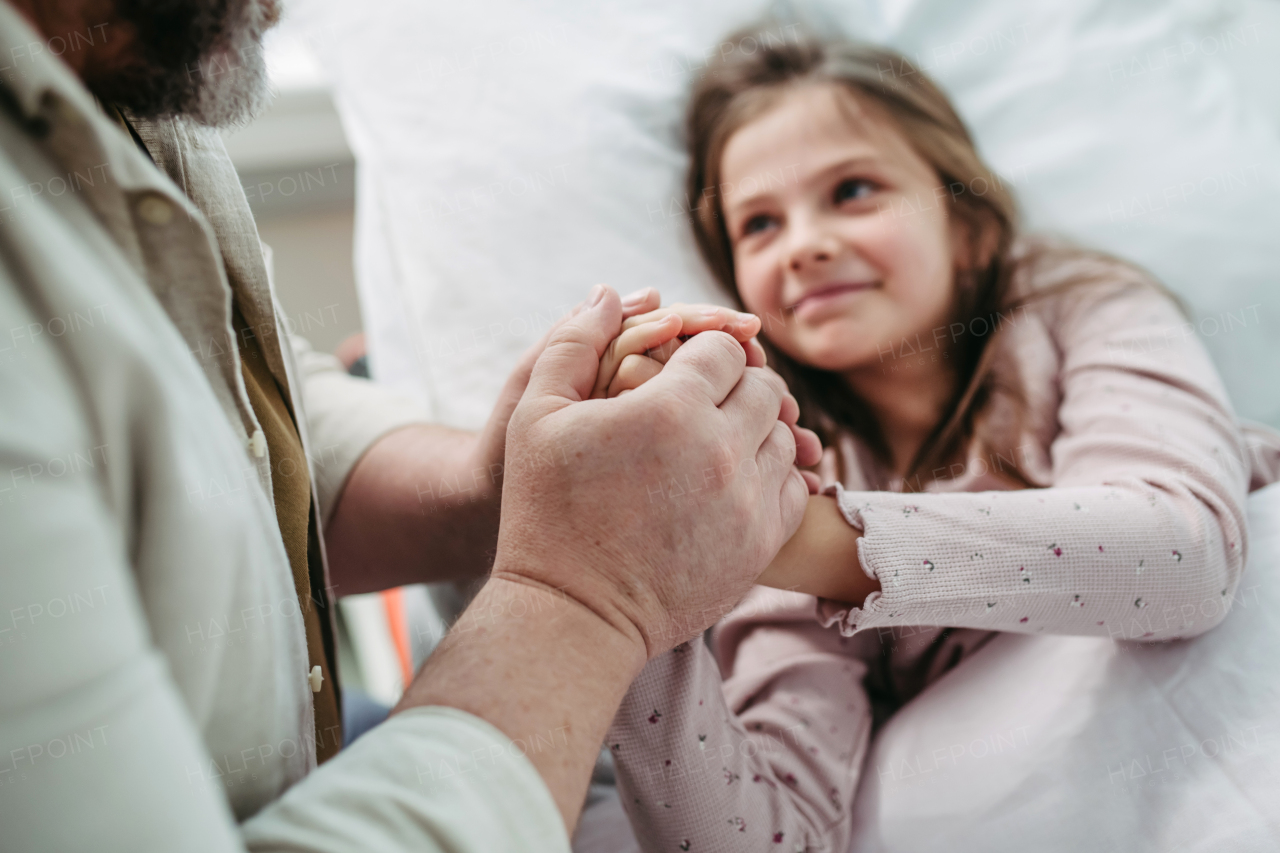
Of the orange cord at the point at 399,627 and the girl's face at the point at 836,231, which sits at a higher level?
the girl's face at the point at 836,231

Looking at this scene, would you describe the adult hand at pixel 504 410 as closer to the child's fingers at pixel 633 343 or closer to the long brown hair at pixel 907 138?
the child's fingers at pixel 633 343

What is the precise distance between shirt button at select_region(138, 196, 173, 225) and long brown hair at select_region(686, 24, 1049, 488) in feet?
2.39

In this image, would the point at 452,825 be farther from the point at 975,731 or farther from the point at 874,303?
the point at 874,303

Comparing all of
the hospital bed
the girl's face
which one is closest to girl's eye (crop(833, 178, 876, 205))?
the girl's face

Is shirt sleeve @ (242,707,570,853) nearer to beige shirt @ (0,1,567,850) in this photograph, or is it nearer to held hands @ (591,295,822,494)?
beige shirt @ (0,1,567,850)

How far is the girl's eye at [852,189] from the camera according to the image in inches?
36.5

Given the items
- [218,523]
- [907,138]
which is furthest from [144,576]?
[907,138]

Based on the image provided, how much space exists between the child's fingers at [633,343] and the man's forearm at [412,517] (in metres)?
0.16

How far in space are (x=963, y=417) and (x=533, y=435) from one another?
618mm

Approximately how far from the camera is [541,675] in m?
0.43

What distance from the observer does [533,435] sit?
499 millimetres

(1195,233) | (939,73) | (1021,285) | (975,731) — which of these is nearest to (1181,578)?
(975,731)

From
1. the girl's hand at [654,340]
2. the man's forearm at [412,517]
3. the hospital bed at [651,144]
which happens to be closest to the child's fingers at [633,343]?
the girl's hand at [654,340]

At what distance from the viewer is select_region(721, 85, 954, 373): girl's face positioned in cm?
89
